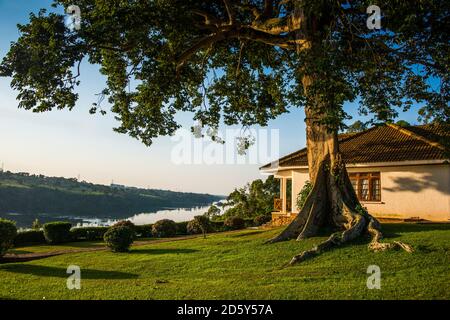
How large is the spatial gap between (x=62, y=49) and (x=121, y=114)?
7.45 meters

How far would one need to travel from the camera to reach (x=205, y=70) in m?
21.7

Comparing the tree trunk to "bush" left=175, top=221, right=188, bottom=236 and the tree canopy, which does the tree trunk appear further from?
"bush" left=175, top=221, right=188, bottom=236

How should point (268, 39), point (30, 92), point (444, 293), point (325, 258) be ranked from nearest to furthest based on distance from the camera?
point (444, 293)
point (325, 258)
point (30, 92)
point (268, 39)

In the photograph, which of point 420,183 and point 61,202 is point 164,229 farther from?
point 61,202

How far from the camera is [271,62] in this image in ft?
68.2

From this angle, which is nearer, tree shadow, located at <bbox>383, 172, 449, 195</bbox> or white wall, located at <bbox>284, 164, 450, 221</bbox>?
white wall, located at <bbox>284, 164, 450, 221</bbox>

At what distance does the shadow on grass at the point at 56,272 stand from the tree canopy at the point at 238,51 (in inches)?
245

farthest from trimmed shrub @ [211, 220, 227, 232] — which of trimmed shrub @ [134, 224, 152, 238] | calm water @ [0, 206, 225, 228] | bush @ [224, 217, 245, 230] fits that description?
calm water @ [0, 206, 225, 228]

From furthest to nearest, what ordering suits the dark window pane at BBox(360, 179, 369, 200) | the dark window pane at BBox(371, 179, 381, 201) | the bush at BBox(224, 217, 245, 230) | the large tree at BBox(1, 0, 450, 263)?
the bush at BBox(224, 217, 245, 230) → the dark window pane at BBox(360, 179, 369, 200) → the dark window pane at BBox(371, 179, 381, 201) → the large tree at BBox(1, 0, 450, 263)

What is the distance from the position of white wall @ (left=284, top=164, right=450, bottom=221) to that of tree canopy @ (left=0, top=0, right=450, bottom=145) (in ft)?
29.2

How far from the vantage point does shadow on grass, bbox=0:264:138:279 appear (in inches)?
495

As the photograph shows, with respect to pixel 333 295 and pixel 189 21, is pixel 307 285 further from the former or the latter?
pixel 189 21

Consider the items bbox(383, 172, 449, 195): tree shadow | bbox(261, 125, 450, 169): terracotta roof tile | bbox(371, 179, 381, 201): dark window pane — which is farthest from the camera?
bbox(371, 179, 381, 201): dark window pane

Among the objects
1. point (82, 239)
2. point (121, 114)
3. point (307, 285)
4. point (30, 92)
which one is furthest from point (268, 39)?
point (82, 239)
